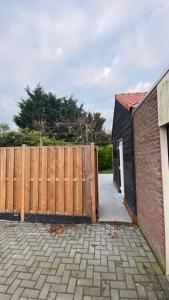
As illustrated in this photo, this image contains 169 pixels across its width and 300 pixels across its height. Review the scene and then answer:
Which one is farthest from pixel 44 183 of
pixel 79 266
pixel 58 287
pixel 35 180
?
pixel 58 287

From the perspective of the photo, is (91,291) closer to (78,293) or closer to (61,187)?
(78,293)

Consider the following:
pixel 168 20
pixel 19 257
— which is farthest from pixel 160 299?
pixel 168 20

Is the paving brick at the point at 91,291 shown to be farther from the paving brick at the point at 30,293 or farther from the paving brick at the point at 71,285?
the paving brick at the point at 30,293

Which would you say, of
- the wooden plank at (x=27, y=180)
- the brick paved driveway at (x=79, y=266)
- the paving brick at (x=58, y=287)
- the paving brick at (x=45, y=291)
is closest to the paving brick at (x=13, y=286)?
the brick paved driveway at (x=79, y=266)

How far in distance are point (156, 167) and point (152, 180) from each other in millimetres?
359

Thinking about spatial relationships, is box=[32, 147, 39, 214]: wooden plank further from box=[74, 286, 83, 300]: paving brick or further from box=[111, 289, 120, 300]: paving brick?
box=[111, 289, 120, 300]: paving brick

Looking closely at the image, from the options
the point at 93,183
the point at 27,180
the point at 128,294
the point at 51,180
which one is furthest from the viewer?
the point at 27,180

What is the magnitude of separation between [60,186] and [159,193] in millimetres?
2703

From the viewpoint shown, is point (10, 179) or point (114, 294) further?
point (10, 179)

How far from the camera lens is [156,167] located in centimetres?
302

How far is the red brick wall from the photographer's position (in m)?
2.89

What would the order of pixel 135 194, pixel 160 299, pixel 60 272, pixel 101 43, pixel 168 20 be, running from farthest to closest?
1. pixel 101 43
2. pixel 168 20
3. pixel 135 194
4. pixel 60 272
5. pixel 160 299

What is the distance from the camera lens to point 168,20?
18.5ft

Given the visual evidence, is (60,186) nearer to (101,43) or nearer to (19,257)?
(19,257)
